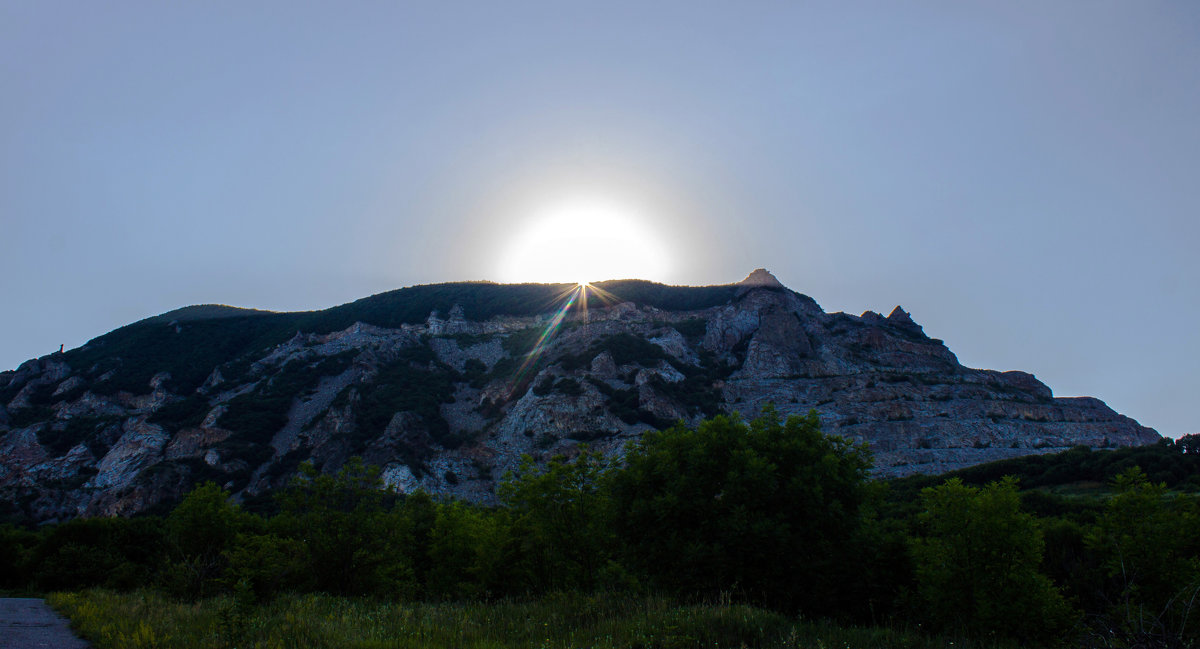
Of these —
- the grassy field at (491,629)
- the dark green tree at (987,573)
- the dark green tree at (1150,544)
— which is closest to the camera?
the grassy field at (491,629)

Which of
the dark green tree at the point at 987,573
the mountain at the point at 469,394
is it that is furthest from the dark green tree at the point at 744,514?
the mountain at the point at 469,394

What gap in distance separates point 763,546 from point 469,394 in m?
95.3

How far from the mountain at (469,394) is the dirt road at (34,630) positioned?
188 feet

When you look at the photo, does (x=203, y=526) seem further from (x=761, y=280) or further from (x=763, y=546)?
(x=761, y=280)

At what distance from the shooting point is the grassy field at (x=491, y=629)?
10.4m

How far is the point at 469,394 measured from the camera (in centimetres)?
10825

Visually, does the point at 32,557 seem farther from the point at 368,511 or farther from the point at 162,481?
the point at 162,481

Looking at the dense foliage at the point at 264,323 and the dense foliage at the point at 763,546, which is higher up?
the dense foliage at the point at 264,323

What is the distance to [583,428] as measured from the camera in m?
87.4

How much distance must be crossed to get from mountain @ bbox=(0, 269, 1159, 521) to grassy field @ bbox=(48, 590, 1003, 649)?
63881 mm

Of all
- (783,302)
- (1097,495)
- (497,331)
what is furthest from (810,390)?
(497,331)

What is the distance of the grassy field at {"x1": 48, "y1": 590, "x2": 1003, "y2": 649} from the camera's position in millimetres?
10422

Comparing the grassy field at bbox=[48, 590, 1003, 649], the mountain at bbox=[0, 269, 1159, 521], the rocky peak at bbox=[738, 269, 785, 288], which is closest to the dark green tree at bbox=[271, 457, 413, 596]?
the grassy field at bbox=[48, 590, 1003, 649]

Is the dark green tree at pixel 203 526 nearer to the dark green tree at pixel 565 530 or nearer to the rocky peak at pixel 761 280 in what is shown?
the dark green tree at pixel 565 530
